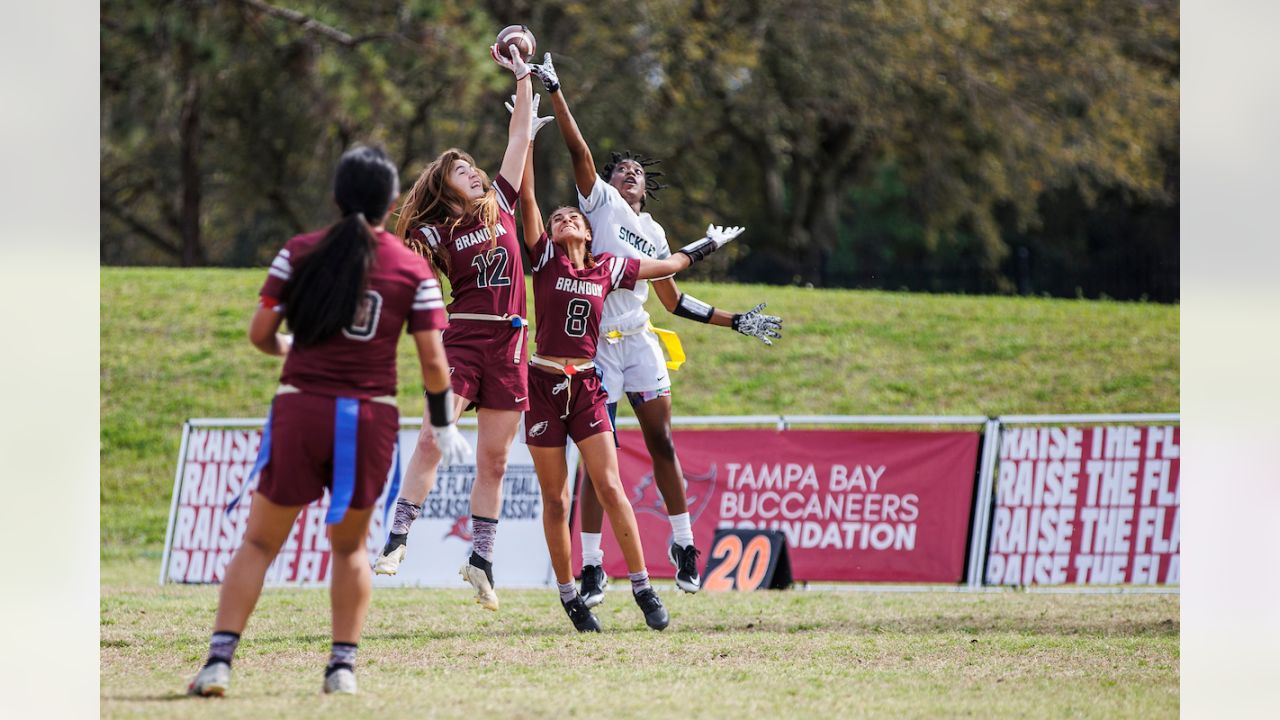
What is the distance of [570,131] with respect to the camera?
292 inches

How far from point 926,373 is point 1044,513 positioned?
6108 millimetres

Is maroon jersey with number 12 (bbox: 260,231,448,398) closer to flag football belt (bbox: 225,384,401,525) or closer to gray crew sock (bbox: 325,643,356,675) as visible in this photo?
flag football belt (bbox: 225,384,401,525)

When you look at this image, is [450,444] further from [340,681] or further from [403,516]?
[403,516]

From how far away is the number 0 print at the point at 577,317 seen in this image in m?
7.16

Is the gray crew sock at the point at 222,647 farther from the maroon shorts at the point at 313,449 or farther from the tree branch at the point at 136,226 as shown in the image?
the tree branch at the point at 136,226

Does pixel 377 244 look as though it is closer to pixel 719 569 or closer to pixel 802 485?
pixel 719 569

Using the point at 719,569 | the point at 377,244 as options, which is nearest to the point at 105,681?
the point at 377,244

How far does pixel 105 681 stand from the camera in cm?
564

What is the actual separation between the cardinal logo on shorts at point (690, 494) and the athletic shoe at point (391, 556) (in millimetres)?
4311

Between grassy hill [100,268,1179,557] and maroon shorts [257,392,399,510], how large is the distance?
33.2ft

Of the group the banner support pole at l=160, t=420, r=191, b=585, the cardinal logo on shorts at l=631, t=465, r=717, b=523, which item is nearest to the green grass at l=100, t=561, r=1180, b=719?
the cardinal logo on shorts at l=631, t=465, r=717, b=523

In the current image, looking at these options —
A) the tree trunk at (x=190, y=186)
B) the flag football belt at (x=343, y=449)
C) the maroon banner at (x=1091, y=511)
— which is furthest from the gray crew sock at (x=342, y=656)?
the tree trunk at (x=190, y=186)

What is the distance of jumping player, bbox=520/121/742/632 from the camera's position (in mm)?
7184

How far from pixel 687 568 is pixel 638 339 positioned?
1.31 meters
